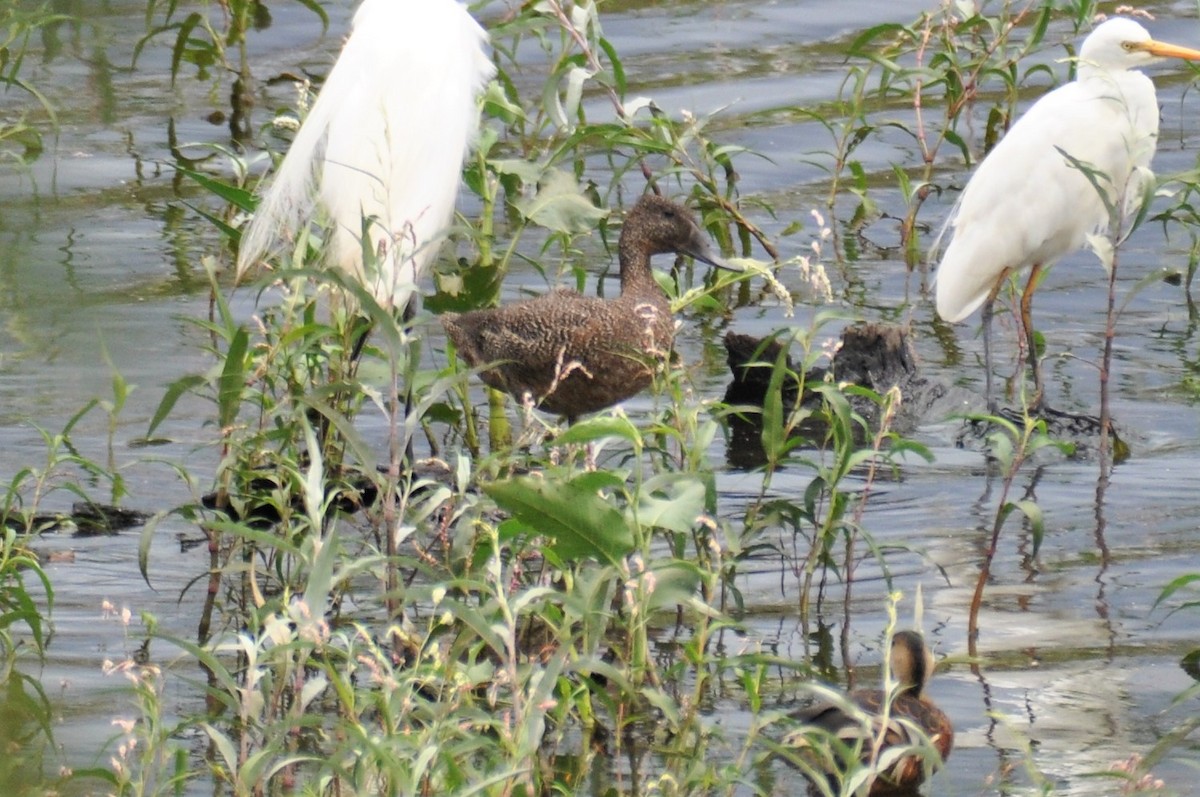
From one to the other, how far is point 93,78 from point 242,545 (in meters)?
2.96

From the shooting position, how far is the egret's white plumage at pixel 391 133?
533cm

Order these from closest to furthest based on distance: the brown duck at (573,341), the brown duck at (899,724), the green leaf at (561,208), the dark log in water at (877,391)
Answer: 1. the brown duck at (899,724)
2. the brown duck at (573,341)
3. the green leaf at (561,208)
4. the dark log in water at (877,391)

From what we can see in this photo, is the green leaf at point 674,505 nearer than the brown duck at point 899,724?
Yes

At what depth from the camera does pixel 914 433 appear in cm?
562

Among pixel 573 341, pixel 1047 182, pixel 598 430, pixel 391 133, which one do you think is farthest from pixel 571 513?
pixel 1047 182

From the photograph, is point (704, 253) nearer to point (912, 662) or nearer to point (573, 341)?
point (573, 341)

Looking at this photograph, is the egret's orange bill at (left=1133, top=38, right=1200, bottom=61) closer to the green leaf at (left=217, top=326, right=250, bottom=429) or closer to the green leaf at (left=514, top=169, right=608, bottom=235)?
the green leaf at (left=514, top=169, right=608, bottom=235)

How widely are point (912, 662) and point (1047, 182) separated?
12.4ft

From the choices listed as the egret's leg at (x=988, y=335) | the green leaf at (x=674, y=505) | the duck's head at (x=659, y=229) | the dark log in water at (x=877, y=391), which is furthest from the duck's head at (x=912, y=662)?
the egret's leg at (x=988, y=335)

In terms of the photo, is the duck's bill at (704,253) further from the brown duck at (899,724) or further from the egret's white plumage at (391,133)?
the brown duck at (899,724)

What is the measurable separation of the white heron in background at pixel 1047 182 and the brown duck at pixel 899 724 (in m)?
3.30

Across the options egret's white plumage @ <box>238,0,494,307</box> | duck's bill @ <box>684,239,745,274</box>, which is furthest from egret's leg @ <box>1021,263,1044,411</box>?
egret's white plumage @ <box>238,0,494,307</box>

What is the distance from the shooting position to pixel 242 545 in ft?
12.8

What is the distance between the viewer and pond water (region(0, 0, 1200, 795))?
3.84 ft
